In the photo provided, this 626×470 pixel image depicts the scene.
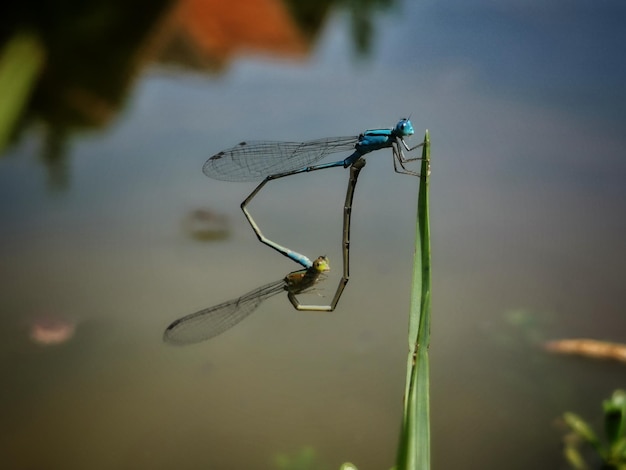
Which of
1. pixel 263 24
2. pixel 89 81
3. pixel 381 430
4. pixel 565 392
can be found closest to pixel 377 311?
pixel 381 430

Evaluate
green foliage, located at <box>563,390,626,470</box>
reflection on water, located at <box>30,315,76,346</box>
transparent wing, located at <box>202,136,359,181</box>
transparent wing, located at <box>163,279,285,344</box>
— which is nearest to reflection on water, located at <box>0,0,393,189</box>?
reflection on water, located at <box>30,315,76,346</box>

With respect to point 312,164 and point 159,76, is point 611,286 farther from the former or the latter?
point 159,76

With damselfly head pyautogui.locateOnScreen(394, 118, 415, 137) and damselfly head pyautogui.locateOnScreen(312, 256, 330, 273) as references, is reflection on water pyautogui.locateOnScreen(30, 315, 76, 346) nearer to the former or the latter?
damselfly head pyautogui.locateOnScreen(312, 256, 330, 273)

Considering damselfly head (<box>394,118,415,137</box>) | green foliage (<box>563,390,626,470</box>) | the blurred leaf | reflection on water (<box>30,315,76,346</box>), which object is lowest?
green foliage (<box>563,390,626,470</box>)

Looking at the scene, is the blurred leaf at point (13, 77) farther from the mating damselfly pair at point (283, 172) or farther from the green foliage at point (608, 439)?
the green foliage at point (608, 439)

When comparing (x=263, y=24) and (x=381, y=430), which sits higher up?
(x=263, y=24)

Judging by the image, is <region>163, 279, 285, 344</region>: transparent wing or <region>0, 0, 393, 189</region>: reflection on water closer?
<region>163, 279, 285, 344</region>: transparent wing

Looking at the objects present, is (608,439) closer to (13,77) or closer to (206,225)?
(206,225)

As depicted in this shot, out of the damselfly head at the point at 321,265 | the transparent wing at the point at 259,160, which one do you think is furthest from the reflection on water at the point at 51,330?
the damselfly head at the point at 321,265
